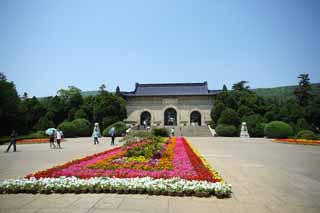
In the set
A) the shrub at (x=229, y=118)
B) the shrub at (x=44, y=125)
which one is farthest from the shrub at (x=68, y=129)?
the shrub at (x=229, y=118)

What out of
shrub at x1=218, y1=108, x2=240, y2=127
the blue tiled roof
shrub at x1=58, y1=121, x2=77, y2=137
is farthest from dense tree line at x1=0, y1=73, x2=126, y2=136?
shrub at x1=218, y1=108, x2=240, y2=127

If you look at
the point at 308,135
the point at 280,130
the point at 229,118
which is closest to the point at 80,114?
the point at 229,118

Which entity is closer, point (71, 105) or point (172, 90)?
point (71, 105)

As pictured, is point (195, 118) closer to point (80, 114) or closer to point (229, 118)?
point (229, 118)

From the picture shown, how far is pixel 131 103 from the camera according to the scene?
4188 centimetres

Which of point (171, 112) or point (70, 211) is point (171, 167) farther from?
point (171, 112)

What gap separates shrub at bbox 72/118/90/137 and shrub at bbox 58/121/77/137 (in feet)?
1.29

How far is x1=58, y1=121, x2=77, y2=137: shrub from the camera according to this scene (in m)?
26.2

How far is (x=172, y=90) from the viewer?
4344 centimetres

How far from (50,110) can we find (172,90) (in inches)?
887

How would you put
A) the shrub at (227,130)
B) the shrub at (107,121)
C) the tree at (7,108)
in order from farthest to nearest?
the shrub at (107,121) → the shrub at (227,130) → the tree at (7,108)

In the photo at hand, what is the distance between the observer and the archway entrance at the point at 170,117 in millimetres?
42250

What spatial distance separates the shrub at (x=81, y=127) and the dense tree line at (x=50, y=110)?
8.42 feet

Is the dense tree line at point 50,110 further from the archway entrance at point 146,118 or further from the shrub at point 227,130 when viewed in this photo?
the shrub at point 227,130
